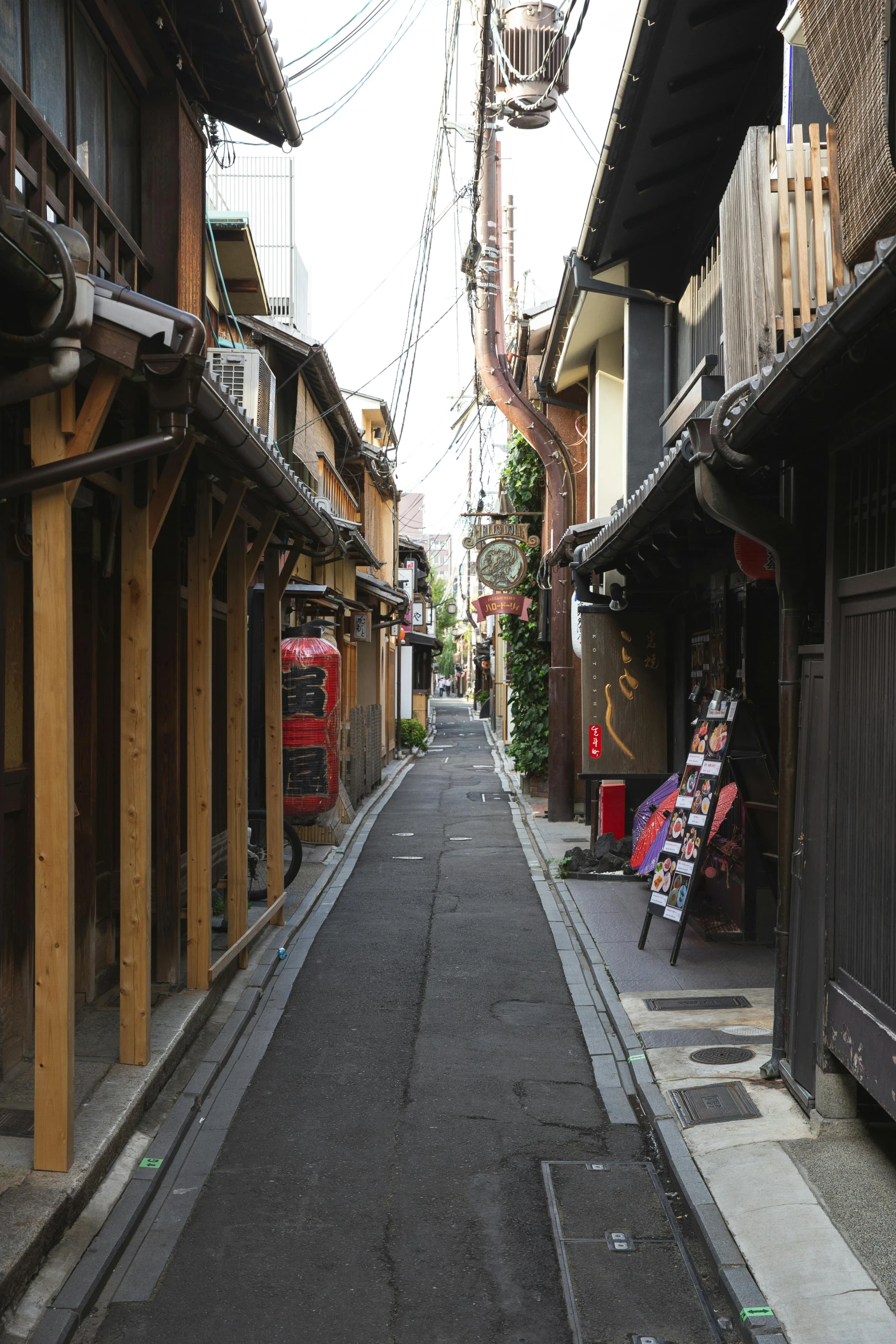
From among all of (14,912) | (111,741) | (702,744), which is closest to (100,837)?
(111,741)

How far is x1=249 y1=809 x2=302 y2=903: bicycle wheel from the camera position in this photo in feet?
39.2

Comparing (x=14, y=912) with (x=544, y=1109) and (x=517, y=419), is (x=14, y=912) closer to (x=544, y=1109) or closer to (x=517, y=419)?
(x=544, y=1109)

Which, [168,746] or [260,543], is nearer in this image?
[168,746]

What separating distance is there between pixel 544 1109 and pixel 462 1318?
2.34 m

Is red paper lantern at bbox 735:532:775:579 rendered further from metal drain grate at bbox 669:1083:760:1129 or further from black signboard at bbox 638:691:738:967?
metal drain grate at bbox 669:1083:760:1129

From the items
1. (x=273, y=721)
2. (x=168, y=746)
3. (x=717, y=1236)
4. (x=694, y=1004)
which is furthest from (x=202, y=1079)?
(x=273, y=721)

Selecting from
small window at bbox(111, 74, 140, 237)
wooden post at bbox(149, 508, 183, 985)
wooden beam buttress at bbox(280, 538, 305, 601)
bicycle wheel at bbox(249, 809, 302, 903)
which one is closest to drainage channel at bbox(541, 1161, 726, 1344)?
wooden post at bbox(149, 508, 183, 985)

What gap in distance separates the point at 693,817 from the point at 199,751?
421cm

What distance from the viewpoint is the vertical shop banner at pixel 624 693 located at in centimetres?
1355

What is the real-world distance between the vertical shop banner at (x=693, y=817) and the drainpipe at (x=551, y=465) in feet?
28.9

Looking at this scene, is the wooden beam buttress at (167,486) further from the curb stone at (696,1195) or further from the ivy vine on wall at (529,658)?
the ivy vine on wall at (529,658)

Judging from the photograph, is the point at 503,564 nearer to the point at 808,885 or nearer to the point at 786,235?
the point at 786,235

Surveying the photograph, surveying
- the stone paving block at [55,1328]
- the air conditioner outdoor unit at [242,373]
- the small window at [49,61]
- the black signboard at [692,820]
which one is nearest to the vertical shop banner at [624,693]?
the black signboard at [692,820]

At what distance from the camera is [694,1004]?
8.41m
